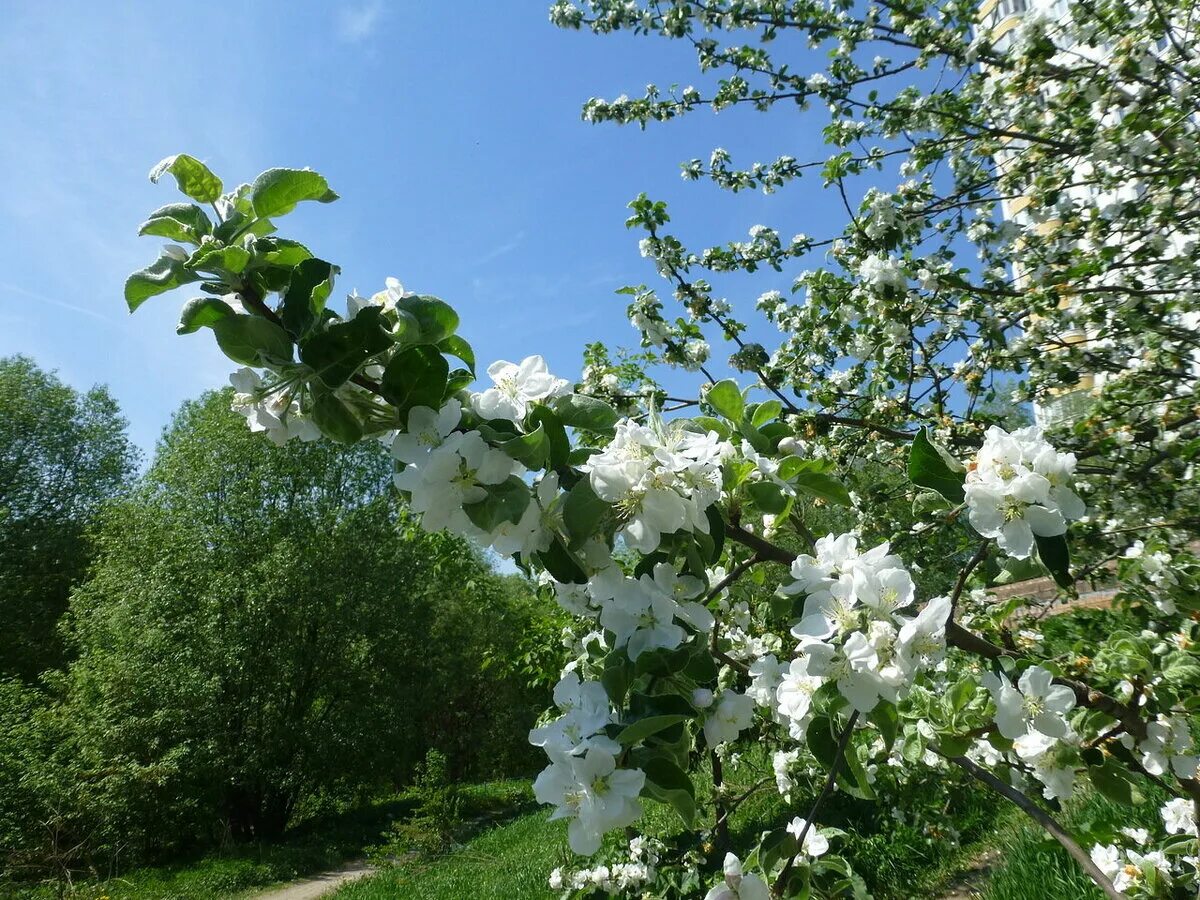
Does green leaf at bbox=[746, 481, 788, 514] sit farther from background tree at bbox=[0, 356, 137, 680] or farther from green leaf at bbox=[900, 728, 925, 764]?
background tree at bbox=[0, 356, 137, 680]

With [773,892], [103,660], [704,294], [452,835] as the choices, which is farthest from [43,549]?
[773,892]

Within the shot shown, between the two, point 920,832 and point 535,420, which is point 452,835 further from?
point 535,420

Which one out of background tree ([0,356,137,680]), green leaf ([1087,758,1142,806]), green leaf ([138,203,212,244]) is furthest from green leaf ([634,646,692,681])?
background tree ([0,356,137,680])

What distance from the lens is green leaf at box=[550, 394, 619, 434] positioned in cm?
100

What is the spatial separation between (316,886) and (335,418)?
40.9 feet

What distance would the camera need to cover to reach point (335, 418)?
90cm

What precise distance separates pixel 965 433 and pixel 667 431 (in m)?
2.44

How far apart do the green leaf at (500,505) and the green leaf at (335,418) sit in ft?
0.56

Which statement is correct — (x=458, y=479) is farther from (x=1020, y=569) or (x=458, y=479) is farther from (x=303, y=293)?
(x=1020, y=569)

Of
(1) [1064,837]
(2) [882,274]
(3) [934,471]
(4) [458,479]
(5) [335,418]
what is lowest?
(1) [1064,837]

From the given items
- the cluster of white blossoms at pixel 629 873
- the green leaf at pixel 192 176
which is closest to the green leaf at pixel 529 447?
the green leaf at pixel 192 176

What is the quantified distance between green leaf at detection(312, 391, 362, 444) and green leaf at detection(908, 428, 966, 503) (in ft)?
2.46

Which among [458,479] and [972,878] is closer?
[458,479]

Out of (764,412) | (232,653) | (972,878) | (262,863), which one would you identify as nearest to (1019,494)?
(764,412)
